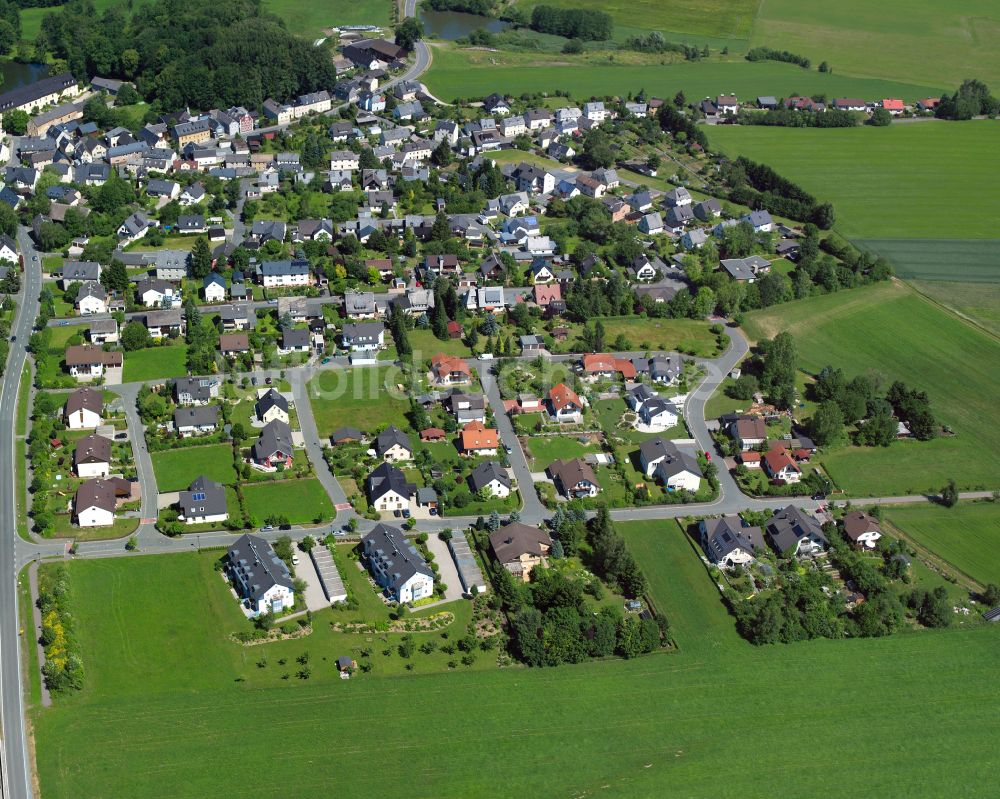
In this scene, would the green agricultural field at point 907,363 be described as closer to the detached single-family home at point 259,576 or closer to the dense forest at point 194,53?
the detached single-family home at point 259,576

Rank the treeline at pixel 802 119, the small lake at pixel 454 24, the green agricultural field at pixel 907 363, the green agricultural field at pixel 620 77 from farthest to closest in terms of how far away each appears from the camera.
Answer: the small lake at pixel 454 24, the green agricultural field at pixel 620 77, the treeline at pixel 802 119, the green agricultural field at pixel 907 363

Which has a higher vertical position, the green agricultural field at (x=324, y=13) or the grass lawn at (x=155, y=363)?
the green agricultural field at (x=324, y=13)

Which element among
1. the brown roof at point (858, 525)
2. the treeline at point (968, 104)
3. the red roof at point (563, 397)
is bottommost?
the brown roof at point (858, 525)

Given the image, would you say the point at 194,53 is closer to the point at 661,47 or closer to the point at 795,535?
the point at 661,47

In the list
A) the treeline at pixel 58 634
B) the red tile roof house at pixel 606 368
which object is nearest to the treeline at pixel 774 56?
the red tile roof house at pixel 606 368

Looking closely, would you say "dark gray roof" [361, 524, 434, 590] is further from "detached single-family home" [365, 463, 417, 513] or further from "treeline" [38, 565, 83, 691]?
"treeline" [38, 565, 83, 691]

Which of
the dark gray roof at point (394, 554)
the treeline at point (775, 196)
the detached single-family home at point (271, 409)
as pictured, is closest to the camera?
the dark gray roof at point (394, 554)

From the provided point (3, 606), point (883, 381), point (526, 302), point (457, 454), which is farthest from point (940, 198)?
point (3, 606)

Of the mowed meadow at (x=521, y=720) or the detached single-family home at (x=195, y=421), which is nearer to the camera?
the mowed meadow at (x=521, y=720)
